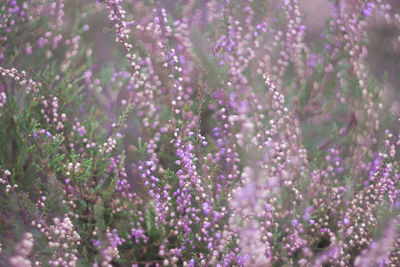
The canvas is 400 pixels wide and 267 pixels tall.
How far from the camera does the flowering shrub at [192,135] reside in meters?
1.18

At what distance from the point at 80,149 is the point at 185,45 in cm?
53

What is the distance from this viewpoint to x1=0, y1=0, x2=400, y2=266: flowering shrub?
3.87 ft

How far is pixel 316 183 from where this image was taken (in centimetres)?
139

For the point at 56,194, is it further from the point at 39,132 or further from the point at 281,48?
the point at 281,48

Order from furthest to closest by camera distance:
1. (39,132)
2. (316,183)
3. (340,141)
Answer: (340,141), (316,183), (39,132)

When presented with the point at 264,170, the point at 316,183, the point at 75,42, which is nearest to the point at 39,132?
the point at 75,42

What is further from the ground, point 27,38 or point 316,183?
point 27,38

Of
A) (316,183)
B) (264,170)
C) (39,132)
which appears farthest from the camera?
(316,183)

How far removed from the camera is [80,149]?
4.76 ft

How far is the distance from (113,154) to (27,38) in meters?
0.58

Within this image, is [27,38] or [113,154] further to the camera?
[27,38]

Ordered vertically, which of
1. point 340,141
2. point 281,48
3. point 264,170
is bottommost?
point 264,170

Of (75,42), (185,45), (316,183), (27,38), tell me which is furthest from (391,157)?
(27,38)

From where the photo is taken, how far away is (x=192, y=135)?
1.25 meters
